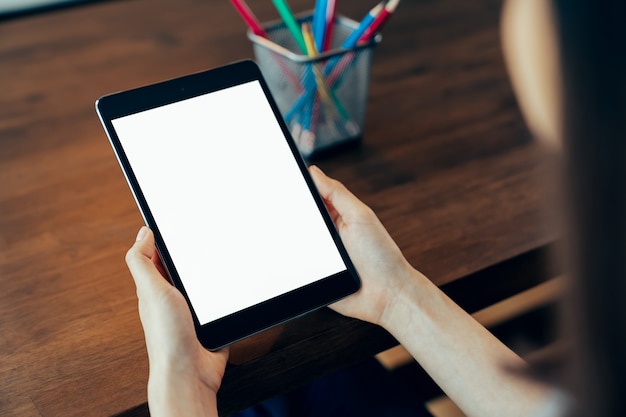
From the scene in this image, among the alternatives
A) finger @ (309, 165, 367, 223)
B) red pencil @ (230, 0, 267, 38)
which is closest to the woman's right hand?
finger @ (309, 165, 367, 223)

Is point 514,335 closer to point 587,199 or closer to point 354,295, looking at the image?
point 354,295

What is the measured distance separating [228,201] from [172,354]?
0.47 ft

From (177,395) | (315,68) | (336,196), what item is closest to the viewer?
(177,395)

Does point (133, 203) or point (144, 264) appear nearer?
point (144, 264)

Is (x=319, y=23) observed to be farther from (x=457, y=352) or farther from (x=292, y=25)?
(x=457, y=352)

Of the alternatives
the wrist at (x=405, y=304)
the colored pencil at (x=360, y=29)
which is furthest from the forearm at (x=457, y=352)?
the colored pencil at (x=360, y=29)

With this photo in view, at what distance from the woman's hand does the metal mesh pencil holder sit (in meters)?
0.27

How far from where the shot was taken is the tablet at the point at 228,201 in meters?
0.55

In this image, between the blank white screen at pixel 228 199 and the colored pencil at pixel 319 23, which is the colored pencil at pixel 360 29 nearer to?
the colored pencil at pixel 319 23

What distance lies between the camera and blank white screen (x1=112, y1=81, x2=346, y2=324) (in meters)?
0.56

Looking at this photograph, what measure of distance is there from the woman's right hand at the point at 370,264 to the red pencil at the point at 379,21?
0.21 meters

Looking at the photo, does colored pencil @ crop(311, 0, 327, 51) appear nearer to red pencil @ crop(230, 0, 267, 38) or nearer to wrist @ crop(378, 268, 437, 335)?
red pencil @ crop(230, 0, 267, 38)

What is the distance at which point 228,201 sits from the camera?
586 millimetres

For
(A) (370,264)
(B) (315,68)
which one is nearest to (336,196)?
(A) (370,264)
